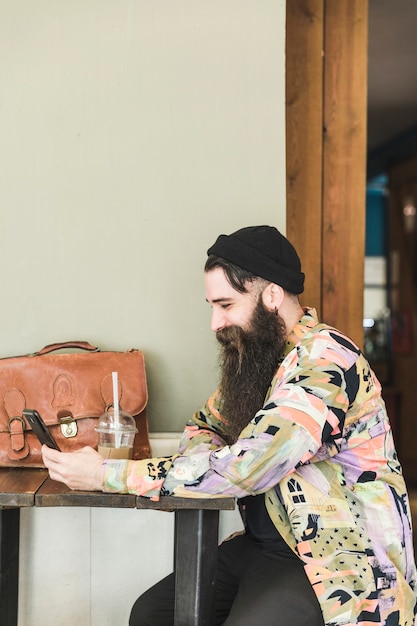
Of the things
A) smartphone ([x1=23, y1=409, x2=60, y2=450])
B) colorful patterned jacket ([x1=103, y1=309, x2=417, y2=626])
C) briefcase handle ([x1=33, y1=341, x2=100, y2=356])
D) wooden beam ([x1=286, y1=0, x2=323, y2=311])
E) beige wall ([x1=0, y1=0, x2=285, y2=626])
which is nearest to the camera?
colorful patterned jacket ([x1=103, y1=309, x2=417, y2=626])

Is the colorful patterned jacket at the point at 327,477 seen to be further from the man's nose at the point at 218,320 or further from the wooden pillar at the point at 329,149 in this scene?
the wooden pillar at the point at 329,149

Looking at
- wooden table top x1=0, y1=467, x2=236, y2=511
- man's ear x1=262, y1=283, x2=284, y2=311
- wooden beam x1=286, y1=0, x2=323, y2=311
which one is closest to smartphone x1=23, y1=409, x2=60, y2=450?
wooden table top x1=0, y1=467, x2=236, y2=511

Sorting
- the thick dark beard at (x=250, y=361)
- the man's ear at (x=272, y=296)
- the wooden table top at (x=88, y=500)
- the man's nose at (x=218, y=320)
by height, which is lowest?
the wooden table top at (x=88, y=500)

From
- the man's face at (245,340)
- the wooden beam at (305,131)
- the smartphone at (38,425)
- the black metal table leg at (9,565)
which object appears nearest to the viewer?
the smartphone at (38,425)

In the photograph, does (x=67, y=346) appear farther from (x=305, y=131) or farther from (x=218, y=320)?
(x=305, y=131)

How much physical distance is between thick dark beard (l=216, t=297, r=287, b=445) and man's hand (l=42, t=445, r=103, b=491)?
1.34 ft

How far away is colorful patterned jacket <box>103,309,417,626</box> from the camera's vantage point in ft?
4.51

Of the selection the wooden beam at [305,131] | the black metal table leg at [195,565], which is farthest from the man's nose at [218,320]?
the wooden beam at [305,131]

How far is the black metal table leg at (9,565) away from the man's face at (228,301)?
731 mm

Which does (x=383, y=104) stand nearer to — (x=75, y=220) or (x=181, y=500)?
(x=75, y=220)

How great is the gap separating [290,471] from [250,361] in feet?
1.19

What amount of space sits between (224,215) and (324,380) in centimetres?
85

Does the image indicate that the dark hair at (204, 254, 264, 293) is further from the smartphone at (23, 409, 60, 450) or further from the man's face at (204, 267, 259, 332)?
the smartphone at (23, 409, 60, 450)

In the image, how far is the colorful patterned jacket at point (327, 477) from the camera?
137cm
